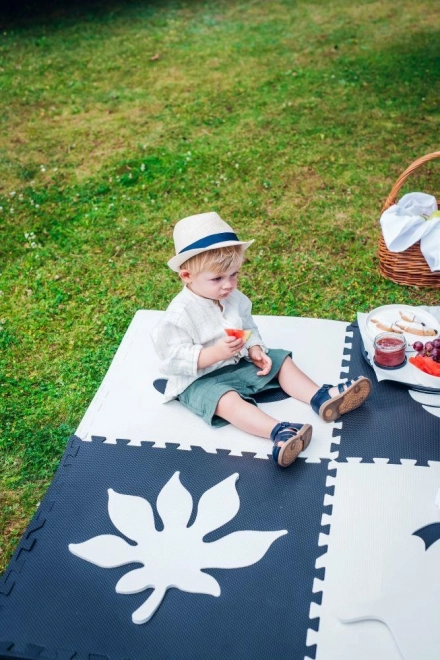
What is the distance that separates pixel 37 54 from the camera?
27.6 ft

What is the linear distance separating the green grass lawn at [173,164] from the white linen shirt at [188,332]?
59 centimetres

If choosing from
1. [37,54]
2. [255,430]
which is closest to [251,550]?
[255,430]

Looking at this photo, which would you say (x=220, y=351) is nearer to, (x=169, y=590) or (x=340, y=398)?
(x=340, y=398)

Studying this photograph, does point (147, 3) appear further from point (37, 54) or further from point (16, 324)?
point (16, 324)

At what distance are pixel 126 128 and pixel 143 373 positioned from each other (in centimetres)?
349

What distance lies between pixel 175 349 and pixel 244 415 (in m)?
0.46

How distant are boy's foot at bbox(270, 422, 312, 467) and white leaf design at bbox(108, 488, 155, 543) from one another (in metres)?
0.62

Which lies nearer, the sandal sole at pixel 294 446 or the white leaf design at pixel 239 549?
the white leaf design at pixel 239 549

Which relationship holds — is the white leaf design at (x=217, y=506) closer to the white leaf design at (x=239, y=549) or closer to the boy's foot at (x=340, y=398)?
the white leaf design at (x=239, y=549)

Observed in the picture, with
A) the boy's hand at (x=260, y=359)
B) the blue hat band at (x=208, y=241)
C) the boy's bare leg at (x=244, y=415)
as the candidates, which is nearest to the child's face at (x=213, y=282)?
the blue hat band at (x=208, y=241)

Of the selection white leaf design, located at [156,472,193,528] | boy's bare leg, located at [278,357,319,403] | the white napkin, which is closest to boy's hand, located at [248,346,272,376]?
boy's bare leg, located at [278,357,319,403]

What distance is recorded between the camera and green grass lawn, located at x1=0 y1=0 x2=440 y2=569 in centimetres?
424

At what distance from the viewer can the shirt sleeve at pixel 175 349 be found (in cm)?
344

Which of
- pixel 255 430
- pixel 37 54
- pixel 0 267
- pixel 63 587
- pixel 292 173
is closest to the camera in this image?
pixel 63 587
